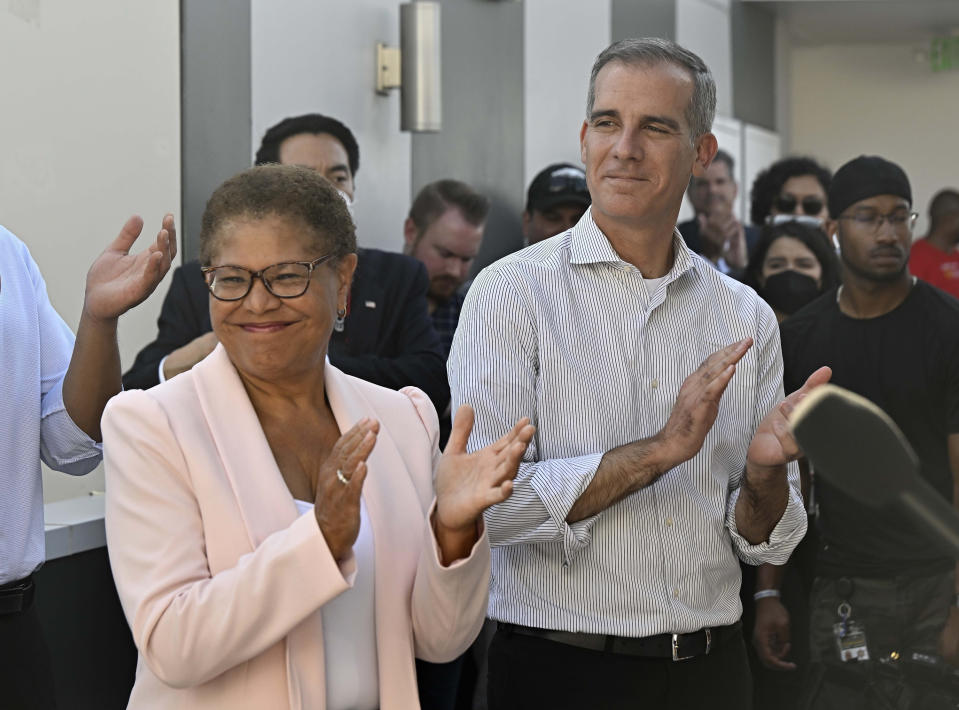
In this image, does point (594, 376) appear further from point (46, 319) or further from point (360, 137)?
point (360, 137)

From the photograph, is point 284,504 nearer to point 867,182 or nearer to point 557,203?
point 867,182

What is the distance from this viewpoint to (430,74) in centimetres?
565

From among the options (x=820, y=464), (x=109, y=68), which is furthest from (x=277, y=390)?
(x=109, y=68)

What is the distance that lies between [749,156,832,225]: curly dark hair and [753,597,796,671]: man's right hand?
2.73 m

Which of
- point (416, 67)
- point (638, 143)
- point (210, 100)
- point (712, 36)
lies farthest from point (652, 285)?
point (712, 36)

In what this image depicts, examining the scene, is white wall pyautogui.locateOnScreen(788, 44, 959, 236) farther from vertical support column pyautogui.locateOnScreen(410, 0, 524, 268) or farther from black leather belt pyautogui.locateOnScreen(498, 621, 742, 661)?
black leather belt pyautogui.locateOnScreen(498, 621, 742, 661)

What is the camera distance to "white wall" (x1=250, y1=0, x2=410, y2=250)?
4.77 m

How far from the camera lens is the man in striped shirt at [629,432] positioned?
222 cm

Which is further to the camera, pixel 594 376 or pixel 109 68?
pixel 109 68

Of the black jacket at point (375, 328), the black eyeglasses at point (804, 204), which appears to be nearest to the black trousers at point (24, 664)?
the black jacket at point (375, 328)

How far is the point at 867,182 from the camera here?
3.44 m

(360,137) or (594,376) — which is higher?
(360,137)

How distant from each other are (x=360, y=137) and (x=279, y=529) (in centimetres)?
382

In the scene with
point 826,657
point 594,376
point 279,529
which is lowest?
point 826,657
